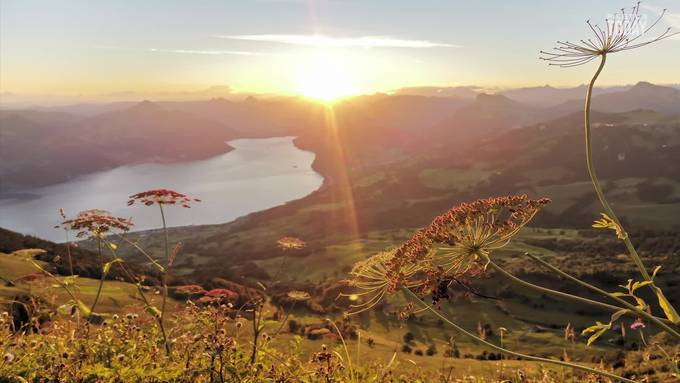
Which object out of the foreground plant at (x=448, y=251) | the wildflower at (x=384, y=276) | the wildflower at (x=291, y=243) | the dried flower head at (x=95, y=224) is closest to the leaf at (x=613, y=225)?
the foreground plant at (x=448, y=251)

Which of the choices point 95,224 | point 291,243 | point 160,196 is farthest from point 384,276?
point 95,224

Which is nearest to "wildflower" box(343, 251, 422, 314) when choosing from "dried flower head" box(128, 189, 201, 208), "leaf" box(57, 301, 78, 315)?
"leaf" box(57, 301, 78, 315)

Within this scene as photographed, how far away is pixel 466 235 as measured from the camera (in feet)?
10.8

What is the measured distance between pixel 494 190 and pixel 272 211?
90299 millimetres

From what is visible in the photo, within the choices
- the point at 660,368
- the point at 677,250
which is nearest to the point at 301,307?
the point at 660,368

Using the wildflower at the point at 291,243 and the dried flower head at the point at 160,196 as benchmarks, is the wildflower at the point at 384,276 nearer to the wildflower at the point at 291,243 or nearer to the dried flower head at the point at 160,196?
the wildflower at the point at 291,243

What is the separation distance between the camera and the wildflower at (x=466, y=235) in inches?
127

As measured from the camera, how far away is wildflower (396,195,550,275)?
3.23 meters

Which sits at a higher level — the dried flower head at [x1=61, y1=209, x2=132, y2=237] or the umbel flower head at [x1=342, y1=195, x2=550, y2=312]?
the umbel flower head at [x1=342, y1=195, x2=550, y2=312]

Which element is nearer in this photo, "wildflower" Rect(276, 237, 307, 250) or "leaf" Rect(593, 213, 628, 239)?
"leaf" Rect(593, 213, 628, 239)

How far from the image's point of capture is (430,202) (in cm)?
18562

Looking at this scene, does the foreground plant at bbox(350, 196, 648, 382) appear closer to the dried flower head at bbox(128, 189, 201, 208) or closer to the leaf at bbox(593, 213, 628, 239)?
the leaf at bbox(593, 213, 628, 239)

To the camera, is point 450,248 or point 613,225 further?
point 613,225

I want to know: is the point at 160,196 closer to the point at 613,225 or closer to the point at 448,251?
the point at 448,251
